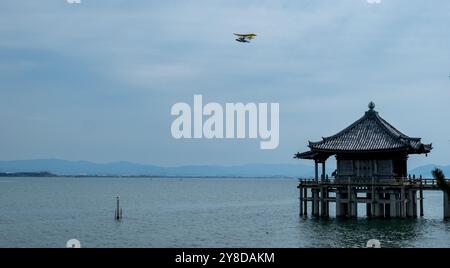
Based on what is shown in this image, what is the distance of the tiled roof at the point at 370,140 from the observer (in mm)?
46688

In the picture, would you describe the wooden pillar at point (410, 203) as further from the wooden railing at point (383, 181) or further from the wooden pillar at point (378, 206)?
the wooden pillar at point (378, 206)

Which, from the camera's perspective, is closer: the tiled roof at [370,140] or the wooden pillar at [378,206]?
the tiled roof at [370,140]

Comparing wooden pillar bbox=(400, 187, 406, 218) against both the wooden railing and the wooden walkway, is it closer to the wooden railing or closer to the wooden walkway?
the wooden walkway

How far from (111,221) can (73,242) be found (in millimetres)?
47839

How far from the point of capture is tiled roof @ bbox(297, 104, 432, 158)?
153 ft

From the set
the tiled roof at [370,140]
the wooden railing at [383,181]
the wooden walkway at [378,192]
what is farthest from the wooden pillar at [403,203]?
the tiled roof at [370,140]

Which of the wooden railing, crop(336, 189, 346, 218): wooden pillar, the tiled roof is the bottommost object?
crop(336, 189, 346, 218): wooden pillar

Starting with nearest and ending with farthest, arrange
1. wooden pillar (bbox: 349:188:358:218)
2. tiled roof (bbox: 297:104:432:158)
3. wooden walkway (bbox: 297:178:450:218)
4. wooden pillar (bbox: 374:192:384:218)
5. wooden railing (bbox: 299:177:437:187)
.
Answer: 1. wooden railing (bbox: 299:177:437:187)
2. wooden walkway (bbox: 297:178:450:218)
3. tiled roof (bbox: 297:104:432:158)
4. wooden pillar (bbox: 374:192:384:218)
5. wooden pillar (bbox: 349:188:358:218)

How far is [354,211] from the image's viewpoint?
48.2m

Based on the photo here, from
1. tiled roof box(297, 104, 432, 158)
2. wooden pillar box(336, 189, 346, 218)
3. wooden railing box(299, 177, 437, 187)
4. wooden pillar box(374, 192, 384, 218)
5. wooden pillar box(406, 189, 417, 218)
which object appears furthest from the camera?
wooden pillar box(336, 189, 346, 218)

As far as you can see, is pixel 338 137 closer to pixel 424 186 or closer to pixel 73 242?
pixel 424 186

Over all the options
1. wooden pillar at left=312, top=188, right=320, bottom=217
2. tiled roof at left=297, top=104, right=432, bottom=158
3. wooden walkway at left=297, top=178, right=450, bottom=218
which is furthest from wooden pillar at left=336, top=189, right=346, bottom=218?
tiled roof at left=297, top=104, right=432, bottom=158

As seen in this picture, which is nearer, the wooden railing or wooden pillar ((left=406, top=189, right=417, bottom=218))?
the wooden railing

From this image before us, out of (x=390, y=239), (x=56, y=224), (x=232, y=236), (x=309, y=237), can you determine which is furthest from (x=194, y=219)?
(x=390, y=239)
